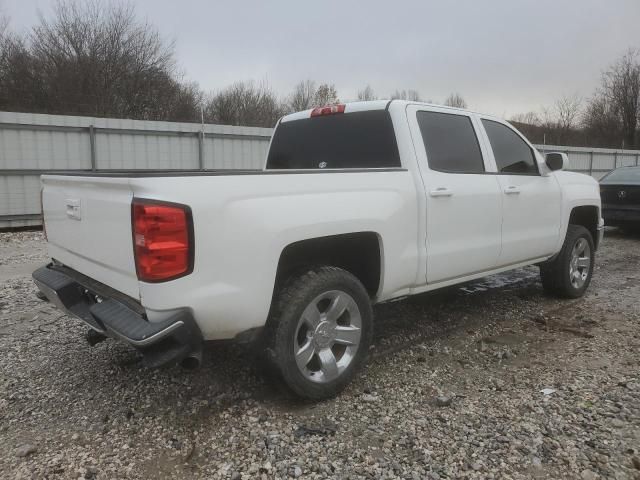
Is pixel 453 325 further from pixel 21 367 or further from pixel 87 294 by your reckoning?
pixel 21 367

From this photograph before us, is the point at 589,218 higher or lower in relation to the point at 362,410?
higher

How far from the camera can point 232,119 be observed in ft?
84.3

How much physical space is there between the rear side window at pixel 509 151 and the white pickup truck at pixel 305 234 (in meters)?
0.02

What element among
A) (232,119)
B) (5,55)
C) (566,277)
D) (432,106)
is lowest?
(566,277)

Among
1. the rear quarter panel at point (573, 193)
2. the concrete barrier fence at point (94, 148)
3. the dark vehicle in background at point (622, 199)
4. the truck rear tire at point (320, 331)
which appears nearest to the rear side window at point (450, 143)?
the truck rear tire at point (320, 331)

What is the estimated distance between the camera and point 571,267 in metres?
5.29

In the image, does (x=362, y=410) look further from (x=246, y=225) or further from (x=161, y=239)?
(x=161, y=239)

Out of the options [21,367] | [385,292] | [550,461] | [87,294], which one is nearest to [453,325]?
[385,292]

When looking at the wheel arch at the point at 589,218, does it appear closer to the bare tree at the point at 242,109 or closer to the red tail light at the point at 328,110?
the red tail light at the point at 328,110

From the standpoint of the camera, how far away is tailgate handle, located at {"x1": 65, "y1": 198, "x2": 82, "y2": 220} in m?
2.93

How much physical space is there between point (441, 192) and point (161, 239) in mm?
2069

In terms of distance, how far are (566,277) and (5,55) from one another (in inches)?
888

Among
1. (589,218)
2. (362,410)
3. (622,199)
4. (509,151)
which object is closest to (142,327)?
(362,410)

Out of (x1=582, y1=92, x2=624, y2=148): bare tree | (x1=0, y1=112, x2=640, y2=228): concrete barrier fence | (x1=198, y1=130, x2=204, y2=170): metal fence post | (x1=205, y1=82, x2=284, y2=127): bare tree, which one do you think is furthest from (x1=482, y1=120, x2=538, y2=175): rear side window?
(x1=582, y1=92, x2=624, y2=148): bare tree
